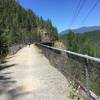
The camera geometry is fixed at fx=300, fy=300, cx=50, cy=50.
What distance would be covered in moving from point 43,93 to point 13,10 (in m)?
182

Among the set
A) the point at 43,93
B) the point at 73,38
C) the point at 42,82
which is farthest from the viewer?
the point at 73,38

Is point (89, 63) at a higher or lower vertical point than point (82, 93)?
higher

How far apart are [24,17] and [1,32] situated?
17069cm

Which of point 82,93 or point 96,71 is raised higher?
point 96,71

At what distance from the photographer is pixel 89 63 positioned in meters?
7.07

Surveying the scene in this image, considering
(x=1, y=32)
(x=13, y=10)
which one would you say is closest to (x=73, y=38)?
(x=1, y=32)

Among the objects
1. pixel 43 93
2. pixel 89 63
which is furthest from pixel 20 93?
pixel 89 63

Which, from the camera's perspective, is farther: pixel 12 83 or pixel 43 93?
pixel 12 83

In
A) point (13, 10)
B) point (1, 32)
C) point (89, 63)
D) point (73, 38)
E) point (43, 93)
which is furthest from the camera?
point (13, 10)

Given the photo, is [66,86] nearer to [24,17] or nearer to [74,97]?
[74,97]

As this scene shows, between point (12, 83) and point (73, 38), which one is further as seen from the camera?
point (73, 38)

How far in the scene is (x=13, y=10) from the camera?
188 meters

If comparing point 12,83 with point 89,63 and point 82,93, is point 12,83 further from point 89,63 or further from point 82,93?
point 89,63

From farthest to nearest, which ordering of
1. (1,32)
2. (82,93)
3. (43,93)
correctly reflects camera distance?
(1,32)
(43,93)
(82,93)
